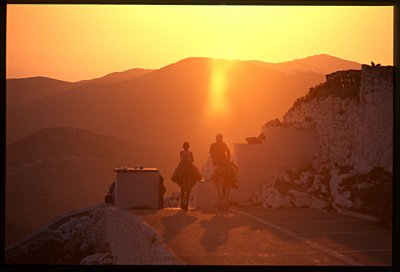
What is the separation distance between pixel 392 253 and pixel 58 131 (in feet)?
161

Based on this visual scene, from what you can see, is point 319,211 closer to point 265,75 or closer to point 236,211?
point 236,211

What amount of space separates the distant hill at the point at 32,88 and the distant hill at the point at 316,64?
116ft

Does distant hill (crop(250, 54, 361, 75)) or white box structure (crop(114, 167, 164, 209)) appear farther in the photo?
distant hill (crop(250, 54, 361, 75))

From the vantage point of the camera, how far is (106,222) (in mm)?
17375

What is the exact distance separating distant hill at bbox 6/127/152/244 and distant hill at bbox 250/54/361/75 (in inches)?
2359

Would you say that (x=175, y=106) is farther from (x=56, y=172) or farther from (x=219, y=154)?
(x=219, y=154)

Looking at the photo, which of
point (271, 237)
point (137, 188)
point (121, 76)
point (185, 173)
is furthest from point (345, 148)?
point (121, 76)

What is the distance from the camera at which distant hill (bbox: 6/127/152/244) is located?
3750 centimetres

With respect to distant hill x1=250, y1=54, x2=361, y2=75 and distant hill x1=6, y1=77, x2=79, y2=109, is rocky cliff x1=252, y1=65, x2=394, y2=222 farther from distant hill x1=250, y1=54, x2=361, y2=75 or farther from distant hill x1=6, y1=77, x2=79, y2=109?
distant hill x1=250, y1=54, x2=361, y2=75

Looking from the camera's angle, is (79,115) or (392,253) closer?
(392,253)

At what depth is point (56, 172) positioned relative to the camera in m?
44.3

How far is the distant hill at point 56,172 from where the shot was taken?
3750cm

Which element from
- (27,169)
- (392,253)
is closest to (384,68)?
(392,253)

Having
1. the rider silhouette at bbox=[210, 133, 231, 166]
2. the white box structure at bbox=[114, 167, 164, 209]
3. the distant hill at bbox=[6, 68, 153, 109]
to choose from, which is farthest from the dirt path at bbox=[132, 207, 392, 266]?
the distant hill at bbox=[6, 68, 153, 109]
